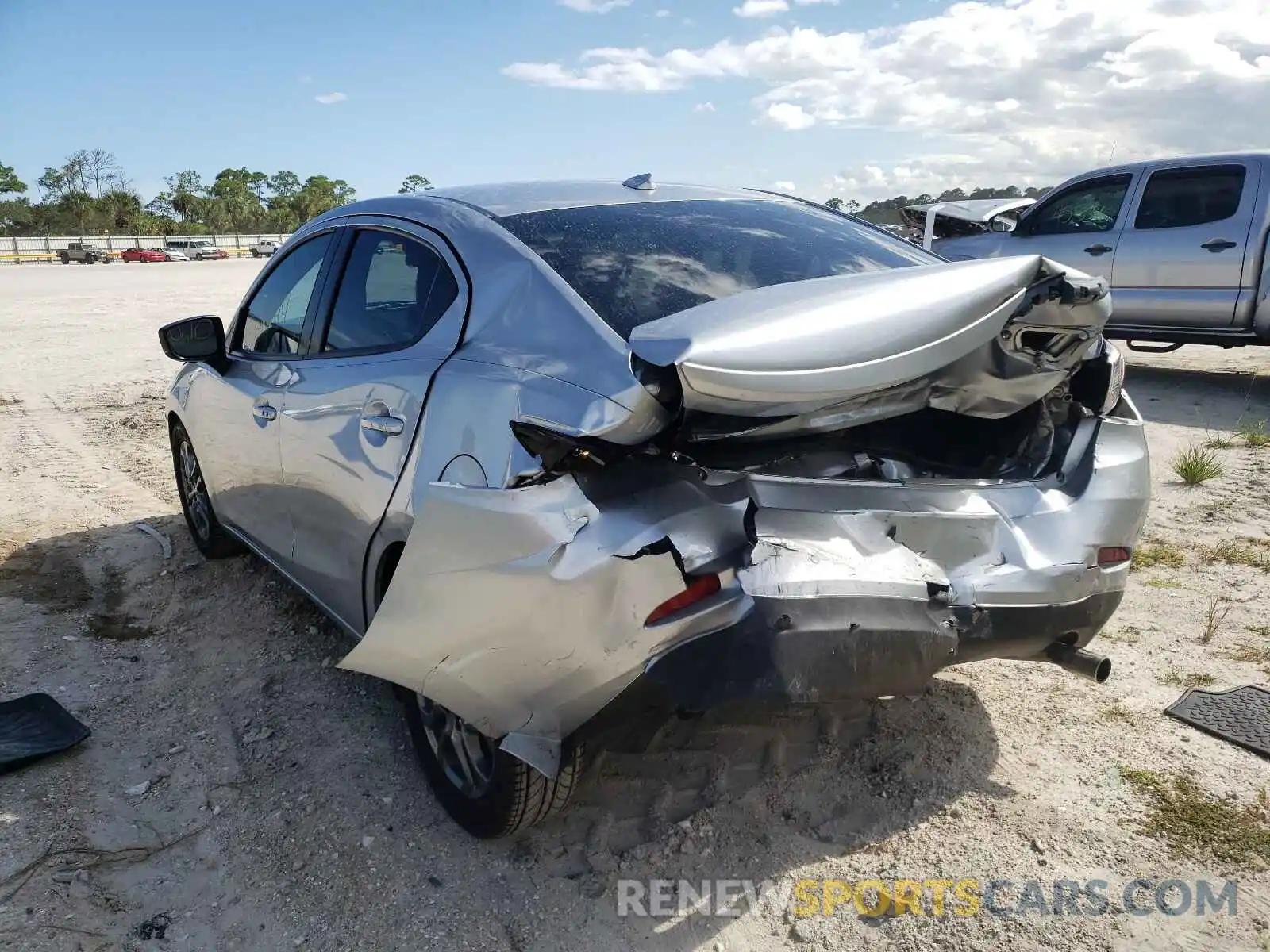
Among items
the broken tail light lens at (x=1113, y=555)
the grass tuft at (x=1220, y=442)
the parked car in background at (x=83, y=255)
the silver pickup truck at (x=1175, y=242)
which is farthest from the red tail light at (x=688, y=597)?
the parked car in background at (x=83, y=255)

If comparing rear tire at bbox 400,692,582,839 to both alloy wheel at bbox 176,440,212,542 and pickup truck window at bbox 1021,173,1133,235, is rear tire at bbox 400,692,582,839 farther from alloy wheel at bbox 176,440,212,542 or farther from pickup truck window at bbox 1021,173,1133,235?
pickup truck window at bbox 1021,173,1133,235

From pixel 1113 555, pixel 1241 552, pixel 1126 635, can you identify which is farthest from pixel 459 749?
pixel 1241 552

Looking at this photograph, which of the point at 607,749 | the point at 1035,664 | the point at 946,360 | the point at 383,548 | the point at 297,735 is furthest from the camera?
the point at 1035,664

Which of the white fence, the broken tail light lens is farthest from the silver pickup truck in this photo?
the white fence

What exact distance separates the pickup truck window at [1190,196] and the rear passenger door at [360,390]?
7835mm

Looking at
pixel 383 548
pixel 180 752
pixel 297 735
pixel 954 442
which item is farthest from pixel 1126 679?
pixel 180 752

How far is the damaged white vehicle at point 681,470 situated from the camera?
210cm

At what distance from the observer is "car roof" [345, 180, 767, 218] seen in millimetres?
3104

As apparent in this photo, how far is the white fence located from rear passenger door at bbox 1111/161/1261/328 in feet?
206

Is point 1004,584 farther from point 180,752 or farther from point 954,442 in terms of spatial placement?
point 180,752

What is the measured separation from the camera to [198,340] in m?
4.20

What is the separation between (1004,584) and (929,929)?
0.85 metres

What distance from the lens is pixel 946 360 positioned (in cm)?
223

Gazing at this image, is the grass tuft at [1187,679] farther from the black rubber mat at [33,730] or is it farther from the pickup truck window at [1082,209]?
the pickup truck window at [1082,209]
